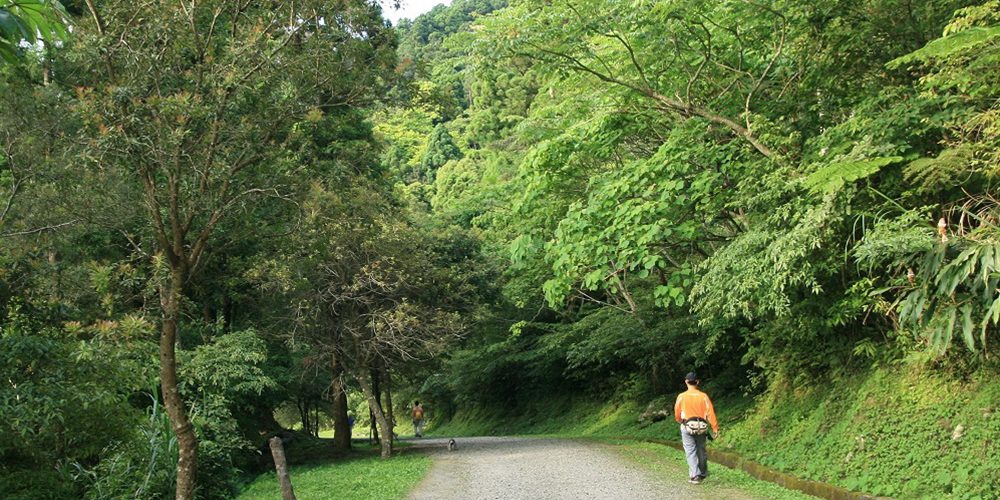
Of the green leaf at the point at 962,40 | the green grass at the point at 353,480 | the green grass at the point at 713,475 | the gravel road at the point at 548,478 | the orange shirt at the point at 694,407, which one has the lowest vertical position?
the green grass at the point at 713,475

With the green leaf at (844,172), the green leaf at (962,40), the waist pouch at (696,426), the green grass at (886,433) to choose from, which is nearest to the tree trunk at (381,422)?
the green grass at (886,433)

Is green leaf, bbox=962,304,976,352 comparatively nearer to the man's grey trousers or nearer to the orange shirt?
the orange shirt

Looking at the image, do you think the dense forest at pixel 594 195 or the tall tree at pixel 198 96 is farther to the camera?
the dense forest at pixel 594 195

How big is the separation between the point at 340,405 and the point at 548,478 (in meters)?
10.9

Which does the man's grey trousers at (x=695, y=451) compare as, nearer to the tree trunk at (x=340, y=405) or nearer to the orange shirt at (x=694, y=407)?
the orange shirt at (x=694, y=407)

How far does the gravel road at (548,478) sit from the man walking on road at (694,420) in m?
0.43

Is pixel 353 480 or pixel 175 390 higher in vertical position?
pixel 175 390

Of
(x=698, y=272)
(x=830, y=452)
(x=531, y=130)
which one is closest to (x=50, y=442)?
(x=531, y=130)

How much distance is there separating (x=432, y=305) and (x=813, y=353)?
9.86m

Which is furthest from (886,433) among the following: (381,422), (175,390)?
(381,422)

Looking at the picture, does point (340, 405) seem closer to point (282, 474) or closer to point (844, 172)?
point (282, 474)

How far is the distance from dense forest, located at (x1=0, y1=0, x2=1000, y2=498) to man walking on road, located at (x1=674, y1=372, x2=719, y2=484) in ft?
3.99

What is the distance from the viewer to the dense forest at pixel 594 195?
723 centimetres

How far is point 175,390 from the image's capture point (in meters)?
7.33
